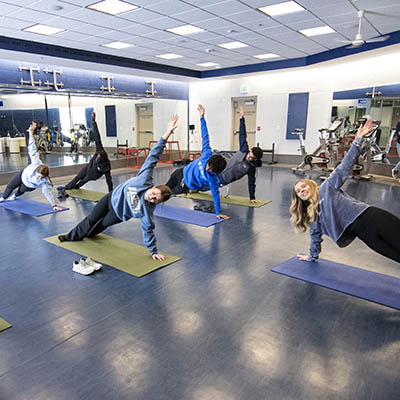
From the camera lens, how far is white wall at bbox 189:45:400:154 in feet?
24.8

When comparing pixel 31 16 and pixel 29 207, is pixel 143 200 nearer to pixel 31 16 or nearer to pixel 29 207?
pixel 29 207

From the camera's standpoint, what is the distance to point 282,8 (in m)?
4.80

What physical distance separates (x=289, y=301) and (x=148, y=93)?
9.03m

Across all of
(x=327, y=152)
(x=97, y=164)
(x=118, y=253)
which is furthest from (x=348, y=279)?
(x=327, y=152)

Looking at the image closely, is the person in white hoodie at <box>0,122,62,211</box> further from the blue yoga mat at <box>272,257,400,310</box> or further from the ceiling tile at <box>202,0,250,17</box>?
the ceiling tile at <box>202,0,250,17</box>

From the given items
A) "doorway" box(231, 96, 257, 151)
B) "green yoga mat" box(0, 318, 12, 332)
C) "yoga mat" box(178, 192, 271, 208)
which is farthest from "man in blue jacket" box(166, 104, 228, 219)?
"doorway" box(231, 96, 257, 151)

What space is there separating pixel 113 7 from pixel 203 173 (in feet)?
9.47

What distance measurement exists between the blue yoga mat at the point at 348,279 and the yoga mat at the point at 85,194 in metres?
3.60

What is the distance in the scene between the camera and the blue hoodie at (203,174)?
392 cm

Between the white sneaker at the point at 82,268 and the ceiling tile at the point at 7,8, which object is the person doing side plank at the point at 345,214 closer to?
the white sneaker at the point at 82,268

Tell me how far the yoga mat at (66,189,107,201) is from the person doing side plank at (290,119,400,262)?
12.5 feet

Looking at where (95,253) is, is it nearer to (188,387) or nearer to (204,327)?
(204,327)

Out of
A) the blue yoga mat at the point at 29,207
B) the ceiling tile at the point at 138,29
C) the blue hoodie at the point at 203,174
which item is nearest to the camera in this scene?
the blue hoodie at the point at 203,174

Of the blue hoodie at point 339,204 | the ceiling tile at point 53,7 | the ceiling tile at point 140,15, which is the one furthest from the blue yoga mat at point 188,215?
the ceiling tile at point 53,7
